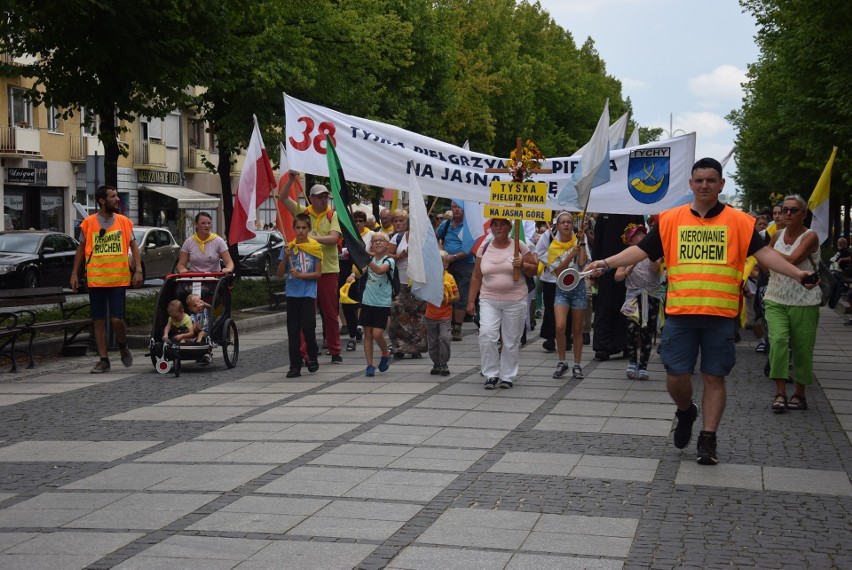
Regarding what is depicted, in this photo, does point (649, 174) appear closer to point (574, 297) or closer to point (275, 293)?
point (574, 297)

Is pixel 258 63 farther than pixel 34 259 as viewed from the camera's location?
No

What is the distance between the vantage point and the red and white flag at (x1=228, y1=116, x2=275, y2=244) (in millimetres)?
13727

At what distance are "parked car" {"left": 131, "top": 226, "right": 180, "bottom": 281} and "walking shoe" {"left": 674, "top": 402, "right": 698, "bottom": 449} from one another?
83.4 ft

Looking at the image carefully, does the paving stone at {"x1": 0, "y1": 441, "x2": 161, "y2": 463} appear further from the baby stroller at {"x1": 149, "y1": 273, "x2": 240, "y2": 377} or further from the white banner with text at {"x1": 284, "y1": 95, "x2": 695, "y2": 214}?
the white banner with text at {"x1": 284, "y1": 95, "x2": 695, "y2": 214}

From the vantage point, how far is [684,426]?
8383mm

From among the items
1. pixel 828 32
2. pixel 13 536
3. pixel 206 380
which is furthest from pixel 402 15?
pixel 13 536

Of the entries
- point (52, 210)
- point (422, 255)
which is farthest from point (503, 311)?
point (52, 210)

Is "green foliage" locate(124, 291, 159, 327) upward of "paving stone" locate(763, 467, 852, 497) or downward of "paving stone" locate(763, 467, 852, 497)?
upward

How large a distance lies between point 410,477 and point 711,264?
240 centimetres

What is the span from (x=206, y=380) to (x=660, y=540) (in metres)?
7.67

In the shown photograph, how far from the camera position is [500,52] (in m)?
57.5

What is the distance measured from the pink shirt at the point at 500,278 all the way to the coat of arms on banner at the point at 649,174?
5.64 feet

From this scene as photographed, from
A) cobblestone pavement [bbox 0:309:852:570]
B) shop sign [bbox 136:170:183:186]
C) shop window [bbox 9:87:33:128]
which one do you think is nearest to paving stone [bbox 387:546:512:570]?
cobblestone pavement [bbox 0:309:852:570]

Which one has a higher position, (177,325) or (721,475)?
(177,325)
